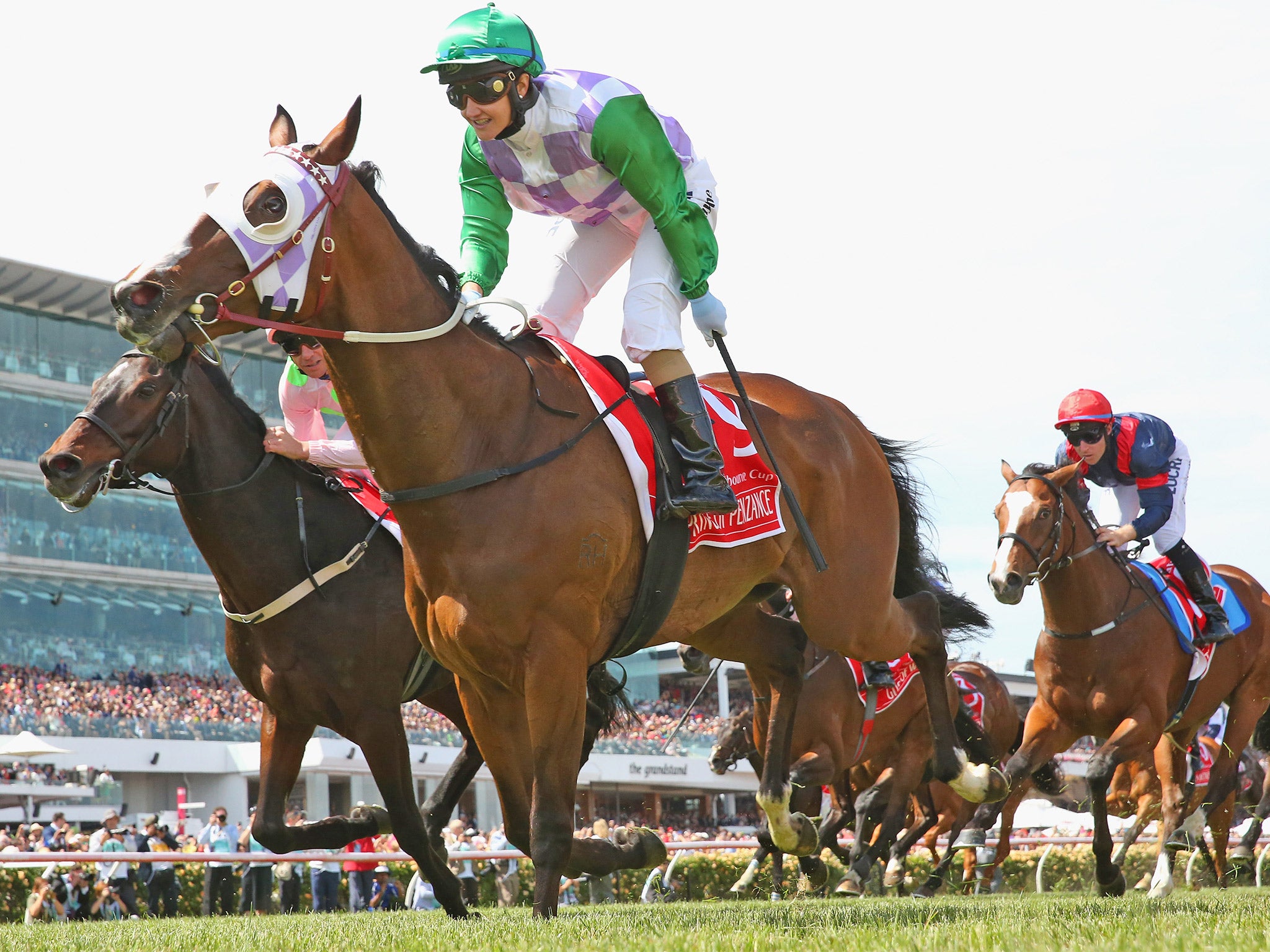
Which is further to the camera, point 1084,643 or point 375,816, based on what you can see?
point 1084,643

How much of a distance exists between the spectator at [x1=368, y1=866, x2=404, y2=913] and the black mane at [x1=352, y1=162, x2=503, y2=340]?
10115 mm

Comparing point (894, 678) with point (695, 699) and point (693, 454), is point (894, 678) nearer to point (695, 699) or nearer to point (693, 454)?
point (695, 699)

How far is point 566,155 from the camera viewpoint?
4.97 meters

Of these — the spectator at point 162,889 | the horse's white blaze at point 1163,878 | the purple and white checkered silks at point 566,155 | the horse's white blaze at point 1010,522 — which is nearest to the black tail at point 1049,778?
the horse's white blaze at point 1163,878

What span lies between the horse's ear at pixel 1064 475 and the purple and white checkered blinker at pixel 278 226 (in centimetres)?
564

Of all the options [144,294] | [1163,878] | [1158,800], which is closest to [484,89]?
[144,294]

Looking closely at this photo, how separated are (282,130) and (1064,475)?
18.7ft

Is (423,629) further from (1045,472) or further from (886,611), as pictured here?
(1045,472)

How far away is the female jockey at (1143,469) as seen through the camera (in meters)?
8.53

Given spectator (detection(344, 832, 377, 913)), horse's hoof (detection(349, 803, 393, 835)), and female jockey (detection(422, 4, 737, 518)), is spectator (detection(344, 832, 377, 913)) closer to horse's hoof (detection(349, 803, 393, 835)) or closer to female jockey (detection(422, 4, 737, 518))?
horse's hoof (detection(349, 803, 393, 835))

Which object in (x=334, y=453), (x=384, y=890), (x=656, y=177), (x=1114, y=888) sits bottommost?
(x=384, y=890)

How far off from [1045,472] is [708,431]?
4312 mm

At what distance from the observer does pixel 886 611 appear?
5887mm

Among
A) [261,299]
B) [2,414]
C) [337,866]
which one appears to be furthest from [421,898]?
[2,414]
